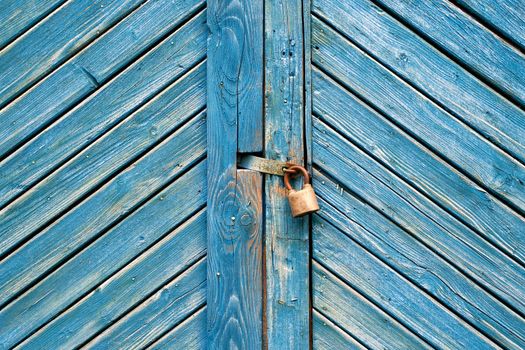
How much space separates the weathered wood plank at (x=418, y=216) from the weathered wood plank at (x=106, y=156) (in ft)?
1.47

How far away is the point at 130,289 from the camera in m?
1.91

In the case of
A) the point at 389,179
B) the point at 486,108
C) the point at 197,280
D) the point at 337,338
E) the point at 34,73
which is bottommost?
the point at 337,338

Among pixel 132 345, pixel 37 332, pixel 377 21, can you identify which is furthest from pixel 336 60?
pixel 37 332

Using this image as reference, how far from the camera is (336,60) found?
6.07ft

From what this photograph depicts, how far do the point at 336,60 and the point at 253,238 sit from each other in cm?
66

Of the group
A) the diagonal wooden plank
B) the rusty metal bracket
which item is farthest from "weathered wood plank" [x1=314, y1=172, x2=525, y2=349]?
the diagonal wooden plank

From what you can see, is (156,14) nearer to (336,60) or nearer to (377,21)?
(336,60)

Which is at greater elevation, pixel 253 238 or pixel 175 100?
pixel 175 100

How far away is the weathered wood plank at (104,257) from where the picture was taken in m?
1.89

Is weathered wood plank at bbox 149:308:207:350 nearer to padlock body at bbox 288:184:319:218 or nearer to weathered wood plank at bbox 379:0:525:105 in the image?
padlock body at bbox 288:184:319:218

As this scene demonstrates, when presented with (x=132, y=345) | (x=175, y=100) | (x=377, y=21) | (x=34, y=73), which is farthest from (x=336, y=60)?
(x=132, y=345)

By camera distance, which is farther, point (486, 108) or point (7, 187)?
point (7, 187)

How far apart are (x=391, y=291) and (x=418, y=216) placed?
268 mm

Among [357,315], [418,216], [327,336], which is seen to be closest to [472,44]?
[418,216]
